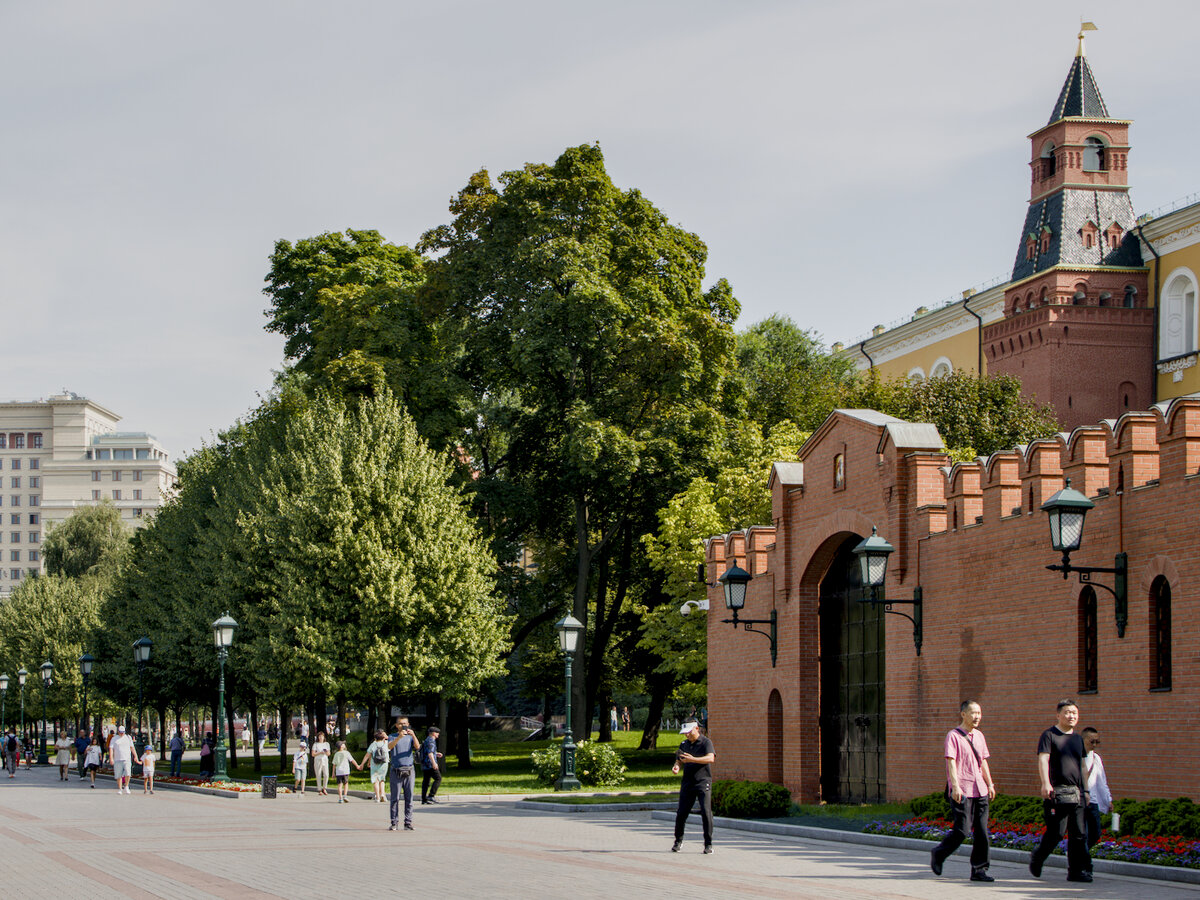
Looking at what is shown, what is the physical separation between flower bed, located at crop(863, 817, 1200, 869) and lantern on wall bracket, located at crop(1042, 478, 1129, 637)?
2.74 metres

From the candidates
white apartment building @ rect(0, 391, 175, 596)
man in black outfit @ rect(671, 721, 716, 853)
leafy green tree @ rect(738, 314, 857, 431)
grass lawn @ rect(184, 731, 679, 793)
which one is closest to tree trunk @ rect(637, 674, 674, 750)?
grass lawn @ rect(184, 731, 679, 793)

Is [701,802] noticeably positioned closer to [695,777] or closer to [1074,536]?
[695,777]

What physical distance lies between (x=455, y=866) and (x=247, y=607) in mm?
24489

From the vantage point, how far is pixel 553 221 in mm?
42281

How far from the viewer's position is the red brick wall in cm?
1648

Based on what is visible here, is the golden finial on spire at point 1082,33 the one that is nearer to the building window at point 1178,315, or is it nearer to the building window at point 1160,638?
the building window at point 1178,315

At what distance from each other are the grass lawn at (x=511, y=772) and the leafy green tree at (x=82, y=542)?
121 feet

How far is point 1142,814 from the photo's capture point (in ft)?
51.4

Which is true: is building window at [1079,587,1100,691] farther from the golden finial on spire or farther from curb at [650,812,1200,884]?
the golden finial on spire

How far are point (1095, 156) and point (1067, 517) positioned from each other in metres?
46.5

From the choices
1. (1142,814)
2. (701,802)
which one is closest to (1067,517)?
(1142,814)

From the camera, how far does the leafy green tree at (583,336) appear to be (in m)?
41.0

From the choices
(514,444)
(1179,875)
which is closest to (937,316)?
(514,444)

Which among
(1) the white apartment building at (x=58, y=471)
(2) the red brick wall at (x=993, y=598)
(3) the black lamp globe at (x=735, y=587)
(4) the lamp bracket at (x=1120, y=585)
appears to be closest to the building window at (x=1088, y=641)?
(2) the red brick wall at (x=993, y=598)
